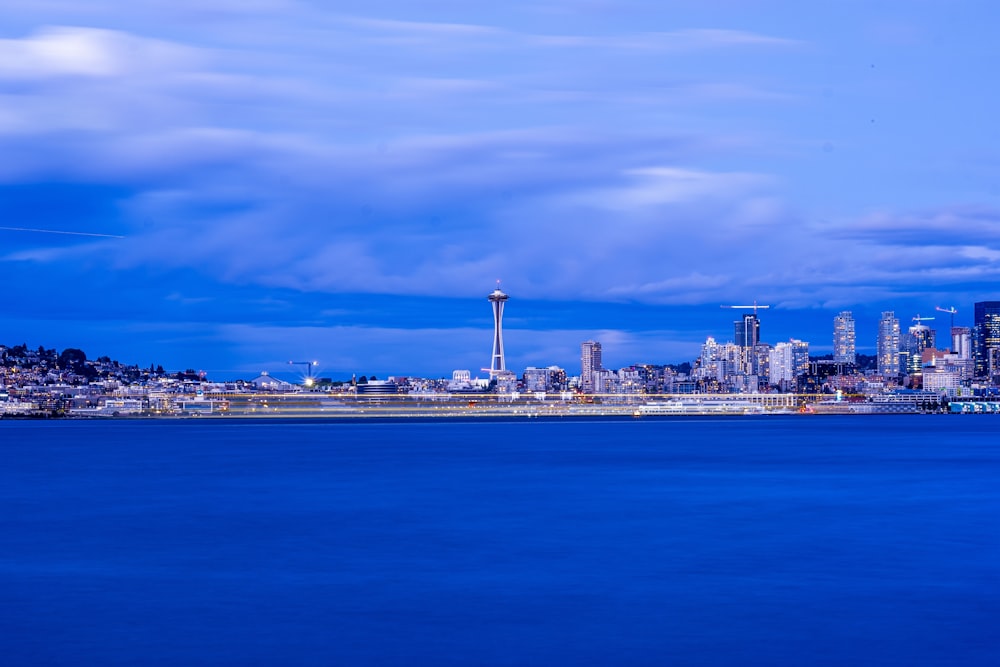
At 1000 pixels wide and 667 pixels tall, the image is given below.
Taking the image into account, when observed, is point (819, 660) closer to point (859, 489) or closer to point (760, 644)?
point (760, 644)

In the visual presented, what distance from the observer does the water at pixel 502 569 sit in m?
22.1

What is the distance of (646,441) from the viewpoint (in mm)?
117938

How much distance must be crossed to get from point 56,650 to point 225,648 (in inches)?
122

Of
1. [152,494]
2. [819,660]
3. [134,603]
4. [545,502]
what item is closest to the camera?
[819,660]

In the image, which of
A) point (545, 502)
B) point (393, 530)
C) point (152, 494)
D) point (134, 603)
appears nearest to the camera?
point (134, 603)

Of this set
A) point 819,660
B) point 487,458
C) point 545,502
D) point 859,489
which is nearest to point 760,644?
point 819,660

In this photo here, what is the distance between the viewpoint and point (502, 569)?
31.4m

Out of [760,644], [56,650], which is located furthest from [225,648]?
[760,644]

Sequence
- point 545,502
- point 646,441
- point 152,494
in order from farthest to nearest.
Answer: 1. point 646,441
2. point 152,494
3. point 545,502

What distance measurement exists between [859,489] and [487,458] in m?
34.4

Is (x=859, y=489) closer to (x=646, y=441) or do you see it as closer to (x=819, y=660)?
(x=819, y=660)

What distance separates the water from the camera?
2208 centimetres

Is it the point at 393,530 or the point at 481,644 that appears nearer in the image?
the point at 481,644

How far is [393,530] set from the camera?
4022 cm
